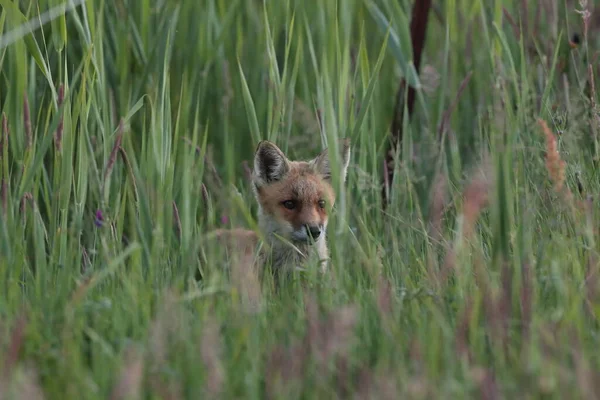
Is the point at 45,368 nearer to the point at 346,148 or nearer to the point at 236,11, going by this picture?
the point at 346,148

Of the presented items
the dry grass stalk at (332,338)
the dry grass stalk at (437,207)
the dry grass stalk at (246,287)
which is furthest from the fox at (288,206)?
the dry grass stalk at (332,338)

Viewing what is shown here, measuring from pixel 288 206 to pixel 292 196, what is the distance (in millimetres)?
61

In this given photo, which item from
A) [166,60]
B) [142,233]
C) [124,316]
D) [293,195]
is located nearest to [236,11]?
[293,195]

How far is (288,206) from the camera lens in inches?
214

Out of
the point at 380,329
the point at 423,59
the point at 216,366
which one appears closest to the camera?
the point at 216,366

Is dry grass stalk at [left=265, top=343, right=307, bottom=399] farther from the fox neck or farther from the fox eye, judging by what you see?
the fox eye

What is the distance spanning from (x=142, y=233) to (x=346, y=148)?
3.60 feet

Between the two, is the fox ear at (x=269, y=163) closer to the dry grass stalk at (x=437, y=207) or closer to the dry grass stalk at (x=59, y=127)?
the dry grass stalk at (x=437, y=207)

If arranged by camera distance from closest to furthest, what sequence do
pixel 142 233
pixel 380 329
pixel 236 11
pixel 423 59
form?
pixel 380 329 < pixel 142 233 < pixel 236 11 < pixel 423 59

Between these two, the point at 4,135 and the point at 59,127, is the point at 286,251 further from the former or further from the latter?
the point at 4,135

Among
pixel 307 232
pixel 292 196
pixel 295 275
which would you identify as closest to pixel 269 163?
pixel 292 196

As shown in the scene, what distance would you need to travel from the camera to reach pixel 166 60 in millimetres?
4285

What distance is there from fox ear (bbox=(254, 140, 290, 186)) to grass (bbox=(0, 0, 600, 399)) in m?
0.13

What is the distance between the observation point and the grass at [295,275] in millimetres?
2625
